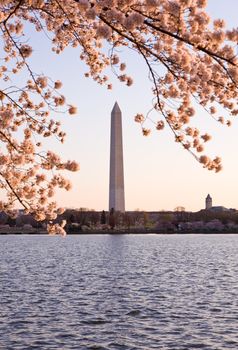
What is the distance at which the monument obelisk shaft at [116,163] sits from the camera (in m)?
115

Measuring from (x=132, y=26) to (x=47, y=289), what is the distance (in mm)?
33028

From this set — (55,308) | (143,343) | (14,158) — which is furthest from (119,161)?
(14,158)

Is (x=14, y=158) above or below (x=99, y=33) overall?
below

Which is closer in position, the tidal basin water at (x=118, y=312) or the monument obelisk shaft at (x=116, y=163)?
the tidal basin water at (x=118, y=312)

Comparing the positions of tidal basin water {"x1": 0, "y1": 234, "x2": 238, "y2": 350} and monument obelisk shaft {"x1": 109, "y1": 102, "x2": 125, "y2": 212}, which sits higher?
monument obelisk shaft {"x1": 109, "y1": 102, "x2": 125, "y2": 212}

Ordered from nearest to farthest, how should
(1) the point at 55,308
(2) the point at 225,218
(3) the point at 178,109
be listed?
(3) the point at 178,109 → (1) the point at 55,308 → (2) the point at 225,218

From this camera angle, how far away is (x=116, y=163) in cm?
11762

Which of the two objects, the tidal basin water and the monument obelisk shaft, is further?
the monument obelisk shaft

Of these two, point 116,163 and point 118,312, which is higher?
point 116,163

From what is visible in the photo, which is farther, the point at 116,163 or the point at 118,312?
the point at 116,163

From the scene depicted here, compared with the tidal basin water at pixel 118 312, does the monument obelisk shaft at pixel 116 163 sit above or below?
above

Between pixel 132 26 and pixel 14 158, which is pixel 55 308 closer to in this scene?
pixel 14 158

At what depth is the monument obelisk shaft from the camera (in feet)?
378

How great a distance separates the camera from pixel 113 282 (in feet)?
139
